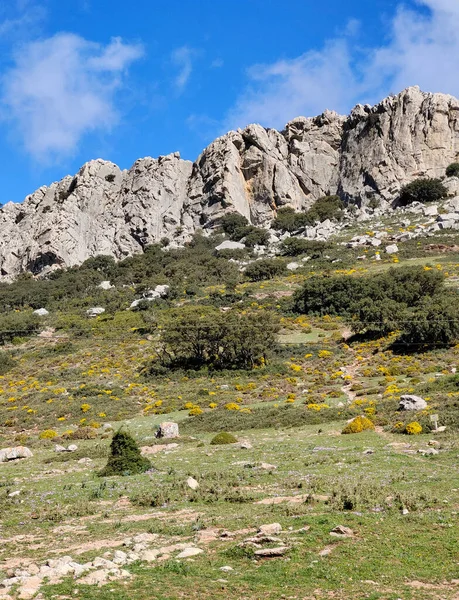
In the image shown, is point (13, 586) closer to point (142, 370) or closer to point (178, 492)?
point (178, 492)

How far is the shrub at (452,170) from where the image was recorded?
10875 centimetres

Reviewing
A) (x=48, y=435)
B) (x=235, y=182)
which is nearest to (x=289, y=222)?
(x=235, y=182)

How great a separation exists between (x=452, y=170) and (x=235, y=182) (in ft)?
146

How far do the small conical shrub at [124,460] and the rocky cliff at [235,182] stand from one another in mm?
92797

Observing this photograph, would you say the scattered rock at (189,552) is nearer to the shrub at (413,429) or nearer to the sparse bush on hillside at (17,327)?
the shrub at (413,429)

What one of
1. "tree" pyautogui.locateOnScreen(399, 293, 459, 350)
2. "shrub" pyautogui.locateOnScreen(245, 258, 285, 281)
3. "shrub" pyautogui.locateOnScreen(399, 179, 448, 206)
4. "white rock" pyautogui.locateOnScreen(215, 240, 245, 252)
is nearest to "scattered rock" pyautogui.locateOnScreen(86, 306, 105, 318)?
"shrub" pyautogui.locateOnScreen(245, 258, 285, 281)

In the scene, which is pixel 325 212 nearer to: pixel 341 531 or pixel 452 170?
pixel 452 170

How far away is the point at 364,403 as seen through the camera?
33.5 metres

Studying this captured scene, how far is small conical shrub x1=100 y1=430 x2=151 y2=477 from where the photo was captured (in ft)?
68.4

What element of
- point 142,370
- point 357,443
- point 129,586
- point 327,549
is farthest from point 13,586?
point 142,370

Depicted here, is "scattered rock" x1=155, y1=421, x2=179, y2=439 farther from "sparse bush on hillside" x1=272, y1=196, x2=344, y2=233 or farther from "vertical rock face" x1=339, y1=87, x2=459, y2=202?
"vertical rock face" x1=339, y1=87, x2=459, y2=202

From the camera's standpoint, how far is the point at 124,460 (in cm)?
2108

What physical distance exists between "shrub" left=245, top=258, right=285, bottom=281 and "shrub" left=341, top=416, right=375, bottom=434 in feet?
182

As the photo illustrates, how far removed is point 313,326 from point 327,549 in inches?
1965
